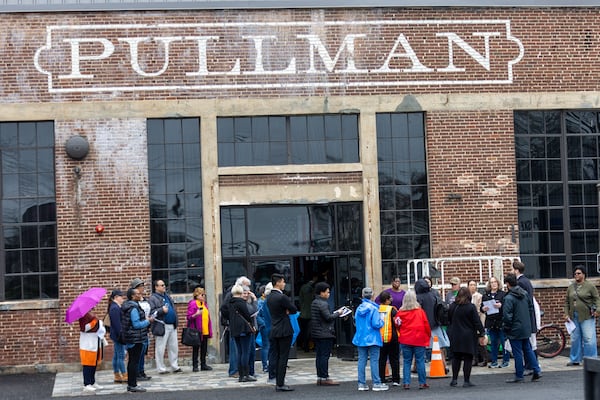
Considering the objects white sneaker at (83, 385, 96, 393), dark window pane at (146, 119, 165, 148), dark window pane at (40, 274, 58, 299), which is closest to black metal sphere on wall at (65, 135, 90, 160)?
dark window pane at (146, 119, 165, 148)

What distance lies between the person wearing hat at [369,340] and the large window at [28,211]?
274 inches

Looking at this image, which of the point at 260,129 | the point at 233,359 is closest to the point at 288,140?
the point at 260,129

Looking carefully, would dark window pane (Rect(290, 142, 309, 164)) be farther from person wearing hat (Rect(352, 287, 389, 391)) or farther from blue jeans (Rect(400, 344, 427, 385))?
blue jeans (Rect(400, 344, 427, 385))

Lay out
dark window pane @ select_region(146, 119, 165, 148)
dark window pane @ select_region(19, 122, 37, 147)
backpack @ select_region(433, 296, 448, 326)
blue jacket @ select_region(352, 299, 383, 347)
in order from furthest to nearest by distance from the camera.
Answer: dark window pane @ select_region(146, 119, 165, 148)
dark window pane @ select_region(19, 122, 37, 147)
backpack @ select_region(433, 296, 448, 326)
blue jacket @ select_region(352, 299, 383, 347)

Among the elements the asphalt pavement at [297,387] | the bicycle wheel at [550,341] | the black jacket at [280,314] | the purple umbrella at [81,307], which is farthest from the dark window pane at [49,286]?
the bicycle wheel at [550,341]

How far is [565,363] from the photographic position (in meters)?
17.4

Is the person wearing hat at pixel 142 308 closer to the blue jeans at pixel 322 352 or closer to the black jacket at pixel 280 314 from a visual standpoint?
the black jacket at pixel 280 314

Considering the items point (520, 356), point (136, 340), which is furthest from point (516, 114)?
point (136, 340)

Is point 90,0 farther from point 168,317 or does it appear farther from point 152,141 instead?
point 168,317

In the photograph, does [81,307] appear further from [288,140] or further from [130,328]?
[288,140]

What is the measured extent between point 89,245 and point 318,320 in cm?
569

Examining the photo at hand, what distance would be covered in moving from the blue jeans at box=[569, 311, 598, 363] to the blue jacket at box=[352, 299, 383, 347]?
4241 millimetres

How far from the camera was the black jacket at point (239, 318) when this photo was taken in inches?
613

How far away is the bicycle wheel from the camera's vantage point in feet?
60.2
